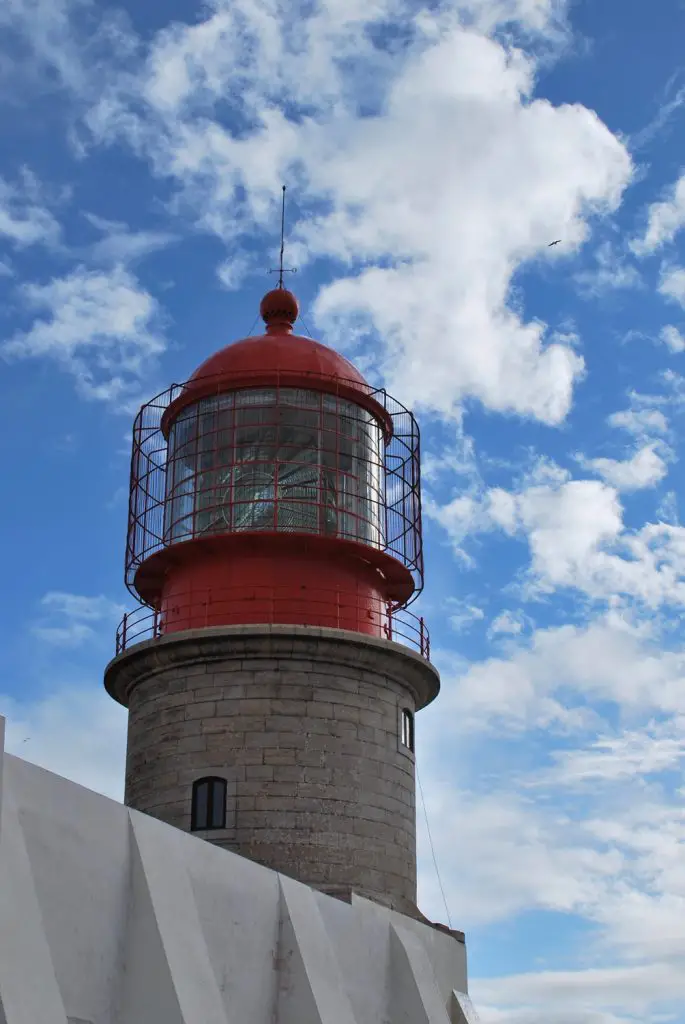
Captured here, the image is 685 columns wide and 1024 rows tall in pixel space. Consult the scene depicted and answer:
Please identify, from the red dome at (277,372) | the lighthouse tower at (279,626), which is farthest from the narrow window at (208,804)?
the red dome at (277,372)

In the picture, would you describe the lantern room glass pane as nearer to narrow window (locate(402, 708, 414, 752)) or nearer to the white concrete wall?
narrow window (locate(402, 708, 414, 752))

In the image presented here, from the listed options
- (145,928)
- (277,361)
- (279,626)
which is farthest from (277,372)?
(145,928)

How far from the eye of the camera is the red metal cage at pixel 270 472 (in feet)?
61.0

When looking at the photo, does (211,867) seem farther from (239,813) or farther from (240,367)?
(240,367)

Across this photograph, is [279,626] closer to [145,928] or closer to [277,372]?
[277,372]

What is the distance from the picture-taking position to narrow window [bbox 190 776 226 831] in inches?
673

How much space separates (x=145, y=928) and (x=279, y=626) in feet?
20.5

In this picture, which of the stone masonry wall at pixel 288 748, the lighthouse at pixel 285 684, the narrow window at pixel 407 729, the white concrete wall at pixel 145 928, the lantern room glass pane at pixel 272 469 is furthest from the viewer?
the narrow window at pixel 407 729

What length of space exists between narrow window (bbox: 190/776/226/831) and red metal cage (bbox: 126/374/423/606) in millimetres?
3329

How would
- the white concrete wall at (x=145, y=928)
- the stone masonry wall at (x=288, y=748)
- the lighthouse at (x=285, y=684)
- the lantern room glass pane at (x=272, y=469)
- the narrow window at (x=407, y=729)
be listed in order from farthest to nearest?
the narrow window at (x=407, y=729)
the lantern room glass pane at (x=272, y=469)
the stone masonry wall at (x=288, y=748)
the lighthouse at (x=285, y=684)
the white concrete wall at (x=145, y=928)

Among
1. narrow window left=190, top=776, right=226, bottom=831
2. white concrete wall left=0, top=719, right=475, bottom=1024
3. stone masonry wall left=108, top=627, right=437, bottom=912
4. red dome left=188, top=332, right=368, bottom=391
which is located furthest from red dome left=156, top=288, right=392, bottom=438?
white concrete wall left=0, top=719, right=475, bottom=1024

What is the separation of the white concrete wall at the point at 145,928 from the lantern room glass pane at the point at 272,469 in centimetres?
544

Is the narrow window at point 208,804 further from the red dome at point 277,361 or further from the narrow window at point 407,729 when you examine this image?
the red dome at point 277,361

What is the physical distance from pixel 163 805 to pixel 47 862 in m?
6.54
